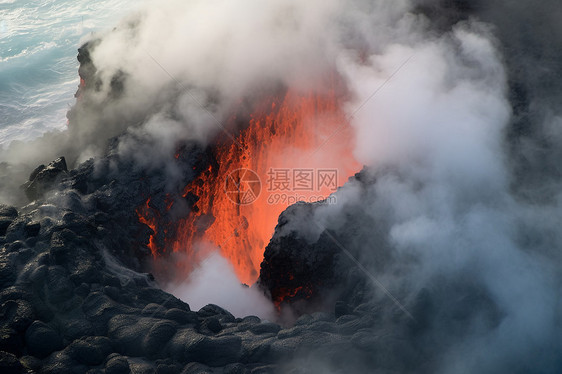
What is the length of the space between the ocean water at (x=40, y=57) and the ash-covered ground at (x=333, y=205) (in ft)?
33.7

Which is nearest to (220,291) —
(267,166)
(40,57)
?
(267,166)

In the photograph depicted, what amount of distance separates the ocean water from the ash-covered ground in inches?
405

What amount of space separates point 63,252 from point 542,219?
828cm

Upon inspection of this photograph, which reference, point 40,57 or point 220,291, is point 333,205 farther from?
point 40,57

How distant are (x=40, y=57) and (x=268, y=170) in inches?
946

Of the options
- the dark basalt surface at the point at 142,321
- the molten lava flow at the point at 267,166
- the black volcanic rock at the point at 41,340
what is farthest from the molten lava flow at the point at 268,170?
the black volcanic rock at the point at 41,340

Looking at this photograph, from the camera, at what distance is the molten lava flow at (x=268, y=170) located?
1213 cm

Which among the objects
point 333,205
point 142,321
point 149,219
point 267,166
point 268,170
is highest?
point 267,166

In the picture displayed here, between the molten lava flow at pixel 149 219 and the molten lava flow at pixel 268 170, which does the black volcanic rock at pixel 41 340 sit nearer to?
the molten lava flow at pixel 149 219

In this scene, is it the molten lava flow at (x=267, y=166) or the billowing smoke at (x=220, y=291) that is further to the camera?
the molten lava flow at (x=267, y=166)

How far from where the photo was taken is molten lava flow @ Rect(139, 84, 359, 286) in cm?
1213

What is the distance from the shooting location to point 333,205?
9016 mm

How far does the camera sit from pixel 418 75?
10453 mm

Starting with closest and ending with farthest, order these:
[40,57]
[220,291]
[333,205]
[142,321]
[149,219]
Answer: [142,321], [333,205], [149,219], [220,291], [40,57]
